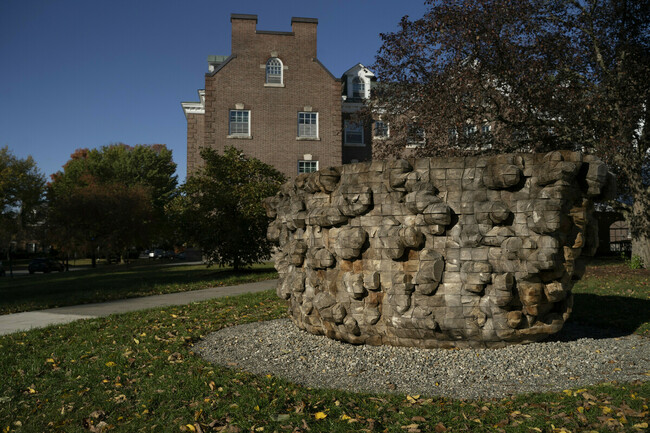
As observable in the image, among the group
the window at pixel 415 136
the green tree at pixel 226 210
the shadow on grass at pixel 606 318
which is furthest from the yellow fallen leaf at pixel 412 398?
the green tree at pixel 226 210

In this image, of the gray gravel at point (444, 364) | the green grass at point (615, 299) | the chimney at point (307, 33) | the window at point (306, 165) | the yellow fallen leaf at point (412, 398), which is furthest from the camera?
the window at point (306, 165)

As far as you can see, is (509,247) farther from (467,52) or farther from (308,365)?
(467,52)

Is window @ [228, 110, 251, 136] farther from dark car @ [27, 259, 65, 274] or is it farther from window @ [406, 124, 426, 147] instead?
window @ [406, 124, 426, 147]

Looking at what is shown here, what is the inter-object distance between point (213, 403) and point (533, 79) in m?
13.4

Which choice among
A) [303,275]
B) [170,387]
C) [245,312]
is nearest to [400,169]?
[303,275]

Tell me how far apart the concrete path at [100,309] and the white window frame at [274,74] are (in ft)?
68.4

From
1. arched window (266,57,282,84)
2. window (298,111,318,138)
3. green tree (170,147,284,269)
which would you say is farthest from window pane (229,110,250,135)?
green tree (170,147,284,269)

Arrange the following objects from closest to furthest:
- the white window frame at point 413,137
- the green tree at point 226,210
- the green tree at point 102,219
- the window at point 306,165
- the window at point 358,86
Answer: the white window frame at point 413,137 → the green tree at point 226,210 → the green tree at point 102,219 → the window at point 306,165 → the window at point 358,86

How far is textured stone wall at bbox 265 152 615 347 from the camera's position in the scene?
6281 mm

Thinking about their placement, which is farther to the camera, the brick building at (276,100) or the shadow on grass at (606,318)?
the brick building at (276,100)

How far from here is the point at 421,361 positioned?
20.8ft

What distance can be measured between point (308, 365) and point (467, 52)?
40.7ft

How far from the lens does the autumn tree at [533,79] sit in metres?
15.1

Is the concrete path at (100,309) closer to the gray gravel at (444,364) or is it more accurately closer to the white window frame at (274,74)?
the gray gravel at (444,364)
